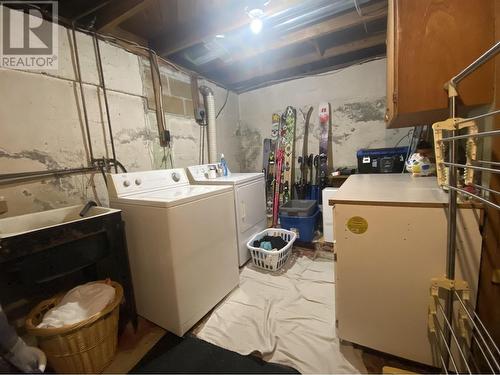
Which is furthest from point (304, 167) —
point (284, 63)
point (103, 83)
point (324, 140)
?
point (103, 83)

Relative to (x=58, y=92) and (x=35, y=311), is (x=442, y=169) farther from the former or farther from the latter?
(x=58, y=92)

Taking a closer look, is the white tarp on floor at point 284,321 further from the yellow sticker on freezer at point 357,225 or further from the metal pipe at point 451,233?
the yellow sticker on freezer at point 357,225

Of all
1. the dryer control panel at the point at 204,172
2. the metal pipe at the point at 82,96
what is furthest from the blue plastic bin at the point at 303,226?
the metal pipe at the point at 82,96

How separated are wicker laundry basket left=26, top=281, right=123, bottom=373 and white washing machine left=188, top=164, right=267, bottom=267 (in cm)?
121

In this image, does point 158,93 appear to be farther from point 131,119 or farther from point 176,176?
point 176,176

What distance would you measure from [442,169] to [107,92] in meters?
2.41

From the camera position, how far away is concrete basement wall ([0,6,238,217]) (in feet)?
4.60

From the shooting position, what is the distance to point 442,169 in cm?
105

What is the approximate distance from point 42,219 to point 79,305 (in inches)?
24.7

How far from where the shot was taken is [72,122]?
5.50 ft

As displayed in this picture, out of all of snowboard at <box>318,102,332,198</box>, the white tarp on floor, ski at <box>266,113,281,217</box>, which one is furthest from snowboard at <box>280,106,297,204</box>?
the white tarp on floor

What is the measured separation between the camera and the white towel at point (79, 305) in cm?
113

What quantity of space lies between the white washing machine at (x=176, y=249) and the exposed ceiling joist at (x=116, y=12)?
1.17m

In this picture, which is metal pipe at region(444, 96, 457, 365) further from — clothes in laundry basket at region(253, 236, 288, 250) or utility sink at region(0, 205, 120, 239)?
utility sink at region(0, 205, 120, 239)
